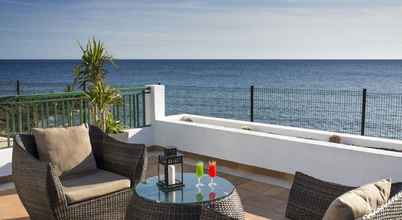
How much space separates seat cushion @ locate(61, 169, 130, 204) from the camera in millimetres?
3625

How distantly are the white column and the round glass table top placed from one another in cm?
335

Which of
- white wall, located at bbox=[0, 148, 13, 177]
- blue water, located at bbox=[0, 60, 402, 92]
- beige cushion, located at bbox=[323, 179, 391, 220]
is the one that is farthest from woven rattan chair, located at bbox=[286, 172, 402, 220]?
blue water, located at bbox=[0, 60, 402, 92]

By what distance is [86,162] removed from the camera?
425cm

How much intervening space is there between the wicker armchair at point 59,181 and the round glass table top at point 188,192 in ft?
1.11

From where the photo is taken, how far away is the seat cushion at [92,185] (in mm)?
3625

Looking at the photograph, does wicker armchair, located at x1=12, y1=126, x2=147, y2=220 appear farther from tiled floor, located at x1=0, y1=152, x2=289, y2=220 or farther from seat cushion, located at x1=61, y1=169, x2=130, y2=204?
tiled floor, located at x1=0, y1=152, x2=289, y2=220

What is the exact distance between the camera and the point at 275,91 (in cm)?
762

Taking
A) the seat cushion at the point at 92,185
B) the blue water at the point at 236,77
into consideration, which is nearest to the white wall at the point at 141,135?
the seat cushion at the point at 92,185

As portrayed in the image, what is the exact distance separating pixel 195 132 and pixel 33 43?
960 inches

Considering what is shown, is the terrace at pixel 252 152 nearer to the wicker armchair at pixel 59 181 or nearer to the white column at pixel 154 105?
the white column at pixel 154 105

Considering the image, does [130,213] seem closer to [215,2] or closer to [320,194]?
[320,194]

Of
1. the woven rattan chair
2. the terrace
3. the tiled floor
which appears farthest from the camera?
the terrace

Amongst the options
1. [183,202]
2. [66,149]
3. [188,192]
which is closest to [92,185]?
[66,149]

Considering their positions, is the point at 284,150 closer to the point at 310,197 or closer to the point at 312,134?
the point at 312,134
